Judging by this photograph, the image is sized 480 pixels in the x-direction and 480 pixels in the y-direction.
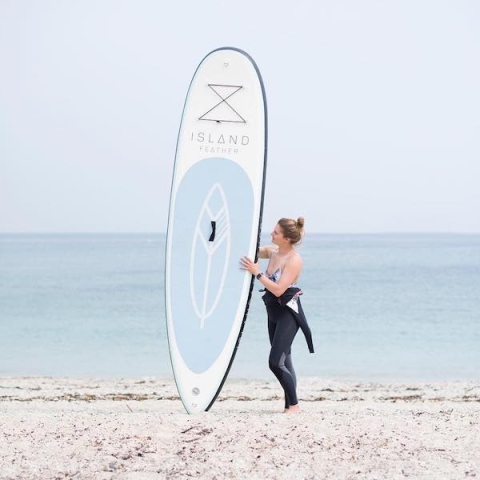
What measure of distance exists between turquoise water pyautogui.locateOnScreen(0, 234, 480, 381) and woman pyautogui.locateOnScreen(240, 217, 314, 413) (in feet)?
17.9

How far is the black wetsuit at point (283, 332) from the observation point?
4820 millimetres

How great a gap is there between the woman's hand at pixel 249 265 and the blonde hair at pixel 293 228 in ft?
1.28

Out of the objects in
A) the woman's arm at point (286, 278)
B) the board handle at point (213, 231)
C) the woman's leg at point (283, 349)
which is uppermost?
the board handle at point (213, 231)

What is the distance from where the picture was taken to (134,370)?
1122 cm

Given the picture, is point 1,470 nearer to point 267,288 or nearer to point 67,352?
point 267,288

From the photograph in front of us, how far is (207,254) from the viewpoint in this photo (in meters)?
5.25

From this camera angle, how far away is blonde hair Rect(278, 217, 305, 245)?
472cm

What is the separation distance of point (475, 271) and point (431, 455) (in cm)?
3316

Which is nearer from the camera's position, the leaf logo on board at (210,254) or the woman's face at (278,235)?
the woman's face at (278,235)

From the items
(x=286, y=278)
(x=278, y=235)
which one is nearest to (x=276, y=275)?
(x=286, y=278)

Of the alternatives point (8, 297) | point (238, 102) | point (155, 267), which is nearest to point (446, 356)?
point (238, 102)

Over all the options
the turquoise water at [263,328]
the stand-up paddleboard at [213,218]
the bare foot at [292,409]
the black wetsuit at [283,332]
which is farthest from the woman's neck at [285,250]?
the turquoise water at [263,328]

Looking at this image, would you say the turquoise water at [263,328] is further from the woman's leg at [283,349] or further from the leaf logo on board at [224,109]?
the leaf logo on board at [224,109]

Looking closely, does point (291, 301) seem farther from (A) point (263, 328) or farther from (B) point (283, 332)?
(A) point (263, 328)
